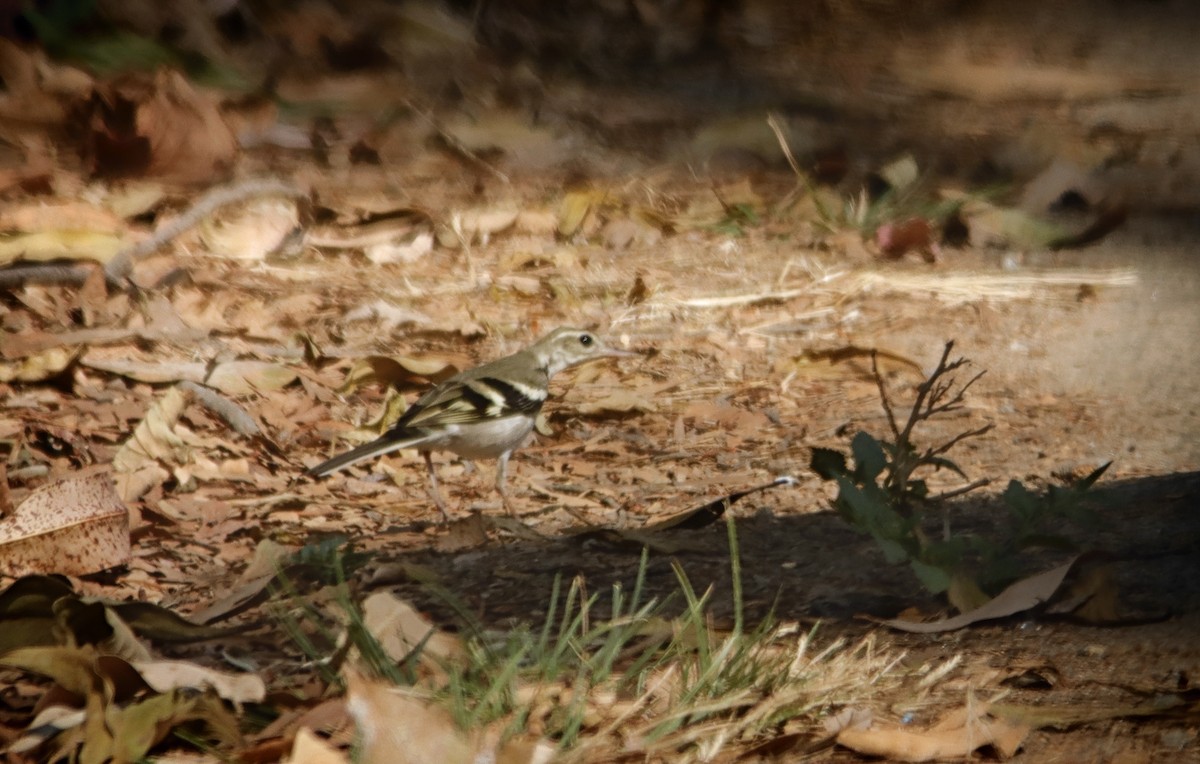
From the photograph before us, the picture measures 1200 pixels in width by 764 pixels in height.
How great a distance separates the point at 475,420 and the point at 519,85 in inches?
197

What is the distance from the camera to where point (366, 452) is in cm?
459

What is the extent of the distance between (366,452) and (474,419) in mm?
400

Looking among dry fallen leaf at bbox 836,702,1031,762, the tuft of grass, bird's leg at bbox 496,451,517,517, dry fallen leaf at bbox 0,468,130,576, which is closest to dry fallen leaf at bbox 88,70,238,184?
bird's leg at bbox 496,451,517,517

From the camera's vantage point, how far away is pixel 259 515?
4184 millimetres

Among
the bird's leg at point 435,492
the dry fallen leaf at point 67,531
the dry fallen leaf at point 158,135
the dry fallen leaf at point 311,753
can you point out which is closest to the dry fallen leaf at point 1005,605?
the dry fallen leaf at point 311,753

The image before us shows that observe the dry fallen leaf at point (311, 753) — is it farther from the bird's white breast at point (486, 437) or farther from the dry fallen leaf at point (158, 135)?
the dry fallen leaf at point (158, 135)

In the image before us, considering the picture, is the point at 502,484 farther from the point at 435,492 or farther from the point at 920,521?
the point at 920,521

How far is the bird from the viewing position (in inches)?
182

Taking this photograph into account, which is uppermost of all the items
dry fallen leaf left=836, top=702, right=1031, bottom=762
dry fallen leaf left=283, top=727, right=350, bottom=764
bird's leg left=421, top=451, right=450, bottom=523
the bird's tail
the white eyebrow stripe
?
dry fallen leaf left=283, top=727, right=350, bottom=764

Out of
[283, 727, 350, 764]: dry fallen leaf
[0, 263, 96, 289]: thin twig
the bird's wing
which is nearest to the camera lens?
[283, 727, 350, 764]: dry fallen leaf

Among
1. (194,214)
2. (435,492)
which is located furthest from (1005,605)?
(194,214)

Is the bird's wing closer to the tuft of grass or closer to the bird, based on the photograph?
the bird

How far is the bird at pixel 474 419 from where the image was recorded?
4.62m

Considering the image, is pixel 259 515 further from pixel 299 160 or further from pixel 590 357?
pixel 299 160
